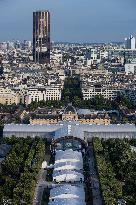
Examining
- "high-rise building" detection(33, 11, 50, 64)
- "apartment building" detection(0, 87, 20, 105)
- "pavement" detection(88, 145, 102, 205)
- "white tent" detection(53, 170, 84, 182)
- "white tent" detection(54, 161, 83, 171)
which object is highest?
"high-rise building" detection(33, 11, 50, 64)

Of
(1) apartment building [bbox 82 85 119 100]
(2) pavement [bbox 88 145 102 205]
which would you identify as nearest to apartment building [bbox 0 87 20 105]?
(1) apartment building [bbox 82 85 119 100]

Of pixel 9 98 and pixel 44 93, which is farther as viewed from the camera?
pixel 44 93

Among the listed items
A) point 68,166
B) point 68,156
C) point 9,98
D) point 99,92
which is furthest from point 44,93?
point 68,166

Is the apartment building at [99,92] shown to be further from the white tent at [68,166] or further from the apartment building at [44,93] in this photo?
the white tent at [68,166]

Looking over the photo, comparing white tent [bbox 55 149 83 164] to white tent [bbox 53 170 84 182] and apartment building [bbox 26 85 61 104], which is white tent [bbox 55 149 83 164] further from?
apartment building [bbox 26 85 61 104]

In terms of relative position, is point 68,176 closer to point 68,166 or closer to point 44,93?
point 68,166

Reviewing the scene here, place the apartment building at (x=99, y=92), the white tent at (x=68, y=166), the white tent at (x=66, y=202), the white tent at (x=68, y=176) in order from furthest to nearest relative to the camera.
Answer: the apartment building at (x=99, y=92) < the white tent at (x=68, y=166) < the white tent at (x=68, y=176) < the white tent at (x=66, y=202)

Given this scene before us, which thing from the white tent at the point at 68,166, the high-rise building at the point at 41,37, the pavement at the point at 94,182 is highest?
the high-rise building at the point at 41,37

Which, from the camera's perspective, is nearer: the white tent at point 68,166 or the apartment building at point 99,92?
the white tent at point 68,166

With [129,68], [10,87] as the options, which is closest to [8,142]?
[10,87]

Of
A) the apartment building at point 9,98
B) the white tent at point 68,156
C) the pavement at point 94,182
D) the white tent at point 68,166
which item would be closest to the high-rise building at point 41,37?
the apartment building at point 9,98
